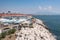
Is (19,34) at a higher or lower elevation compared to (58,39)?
higher

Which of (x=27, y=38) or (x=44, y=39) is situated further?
(x=44, y=39)

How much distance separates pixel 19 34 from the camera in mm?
28188

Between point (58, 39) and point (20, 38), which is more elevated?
point (20, 38)

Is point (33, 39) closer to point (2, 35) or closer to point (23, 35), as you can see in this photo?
point (23, 35)

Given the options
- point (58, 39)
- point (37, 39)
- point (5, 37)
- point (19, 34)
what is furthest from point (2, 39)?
point (58, 39)

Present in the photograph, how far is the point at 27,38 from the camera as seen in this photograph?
89.0ft

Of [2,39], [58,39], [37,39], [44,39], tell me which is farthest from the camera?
[58,39]

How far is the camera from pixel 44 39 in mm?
30234

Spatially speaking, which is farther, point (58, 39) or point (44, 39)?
point (58, 39)

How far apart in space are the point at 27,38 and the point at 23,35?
1035 millimetres

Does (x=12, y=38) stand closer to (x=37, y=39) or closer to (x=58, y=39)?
(x=37, y=39)

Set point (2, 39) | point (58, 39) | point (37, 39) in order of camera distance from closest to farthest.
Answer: point (2, 39) < point (37, 39) < point (58, 39)

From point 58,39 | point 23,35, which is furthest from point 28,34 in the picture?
point 58,39

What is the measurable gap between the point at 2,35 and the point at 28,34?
400cm
